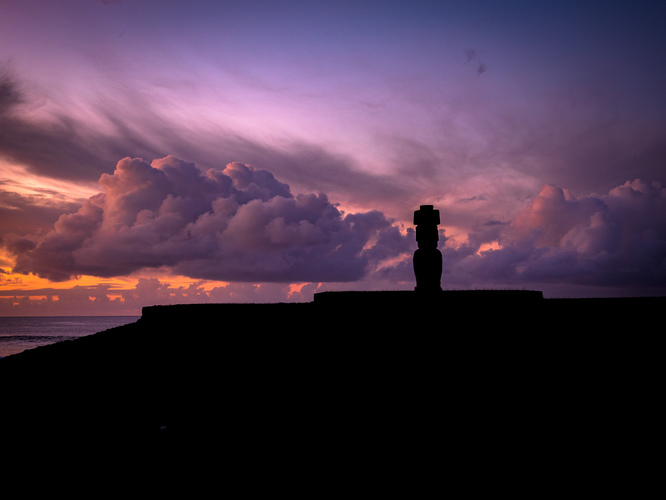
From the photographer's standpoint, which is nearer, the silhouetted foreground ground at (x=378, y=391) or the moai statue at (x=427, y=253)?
the silhouetted foreground ground at (x=378, y=391)

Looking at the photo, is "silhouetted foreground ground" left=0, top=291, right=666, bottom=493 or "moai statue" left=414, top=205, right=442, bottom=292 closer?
Result: "silhouetted foreground ground" left=0, top=291, right=666, bottom=493

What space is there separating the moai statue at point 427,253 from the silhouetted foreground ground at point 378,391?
1.68 ft

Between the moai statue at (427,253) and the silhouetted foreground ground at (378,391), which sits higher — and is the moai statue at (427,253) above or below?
above

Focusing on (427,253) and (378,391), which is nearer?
Result: (378,391)

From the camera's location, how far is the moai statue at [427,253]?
1102 centimetres

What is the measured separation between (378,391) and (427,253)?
155 inches

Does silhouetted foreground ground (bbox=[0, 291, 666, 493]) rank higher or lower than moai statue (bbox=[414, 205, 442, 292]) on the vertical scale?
lower

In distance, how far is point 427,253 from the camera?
11.2 m

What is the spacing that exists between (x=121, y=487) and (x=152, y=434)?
1.71 meters

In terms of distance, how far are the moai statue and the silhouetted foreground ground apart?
0.51 meters

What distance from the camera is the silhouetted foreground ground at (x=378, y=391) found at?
6618mm

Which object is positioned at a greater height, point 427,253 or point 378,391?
point 427,253

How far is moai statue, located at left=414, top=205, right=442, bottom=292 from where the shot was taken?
11.0m

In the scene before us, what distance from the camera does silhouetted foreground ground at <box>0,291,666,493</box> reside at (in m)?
6.62
